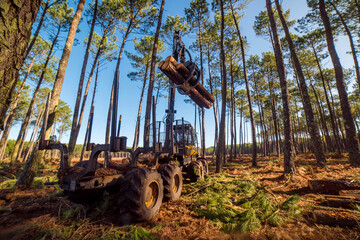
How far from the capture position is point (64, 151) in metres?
3.34

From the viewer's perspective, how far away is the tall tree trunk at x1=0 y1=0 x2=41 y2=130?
1335 millimetres

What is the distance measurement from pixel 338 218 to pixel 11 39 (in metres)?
5.16

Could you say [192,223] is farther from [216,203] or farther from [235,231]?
[216,203]

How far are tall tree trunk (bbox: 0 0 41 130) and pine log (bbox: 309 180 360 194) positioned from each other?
22.0 ft

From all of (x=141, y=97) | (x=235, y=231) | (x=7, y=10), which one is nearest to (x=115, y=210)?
(x=235, y=231)

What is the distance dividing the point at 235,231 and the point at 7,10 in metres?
4.04

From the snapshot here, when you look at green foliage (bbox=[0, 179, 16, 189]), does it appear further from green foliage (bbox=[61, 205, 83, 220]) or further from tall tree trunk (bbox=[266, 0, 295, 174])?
tall tree trunk (bbox=[266, 0, 295, 174])

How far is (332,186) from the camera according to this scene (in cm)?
423

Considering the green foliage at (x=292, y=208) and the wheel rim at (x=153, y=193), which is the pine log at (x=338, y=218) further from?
the wheel rim at (x=153, y=193)

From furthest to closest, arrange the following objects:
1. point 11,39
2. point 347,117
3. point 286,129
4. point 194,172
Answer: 1. point 347,117
2. point 286,129
3. point 194,172
4. point 11,39

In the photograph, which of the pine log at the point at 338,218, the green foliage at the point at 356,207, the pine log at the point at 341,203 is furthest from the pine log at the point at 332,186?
the pine log at the point at 338,218

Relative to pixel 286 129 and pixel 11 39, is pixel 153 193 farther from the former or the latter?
pixel 286 129

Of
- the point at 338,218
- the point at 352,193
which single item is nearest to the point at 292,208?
the point at 338,218

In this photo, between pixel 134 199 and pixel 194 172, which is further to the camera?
pixel 194 172
